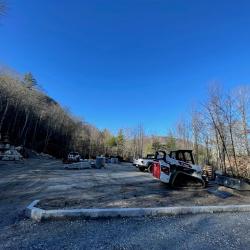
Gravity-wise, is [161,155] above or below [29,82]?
below

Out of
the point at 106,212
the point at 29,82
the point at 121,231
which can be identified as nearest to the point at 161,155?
the point at 106,212

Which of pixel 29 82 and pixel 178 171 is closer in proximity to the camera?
pixel 178 171

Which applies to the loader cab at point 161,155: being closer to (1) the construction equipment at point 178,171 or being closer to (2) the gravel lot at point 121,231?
(1) the construction equipment at point 178,171

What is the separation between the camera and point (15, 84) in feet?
135

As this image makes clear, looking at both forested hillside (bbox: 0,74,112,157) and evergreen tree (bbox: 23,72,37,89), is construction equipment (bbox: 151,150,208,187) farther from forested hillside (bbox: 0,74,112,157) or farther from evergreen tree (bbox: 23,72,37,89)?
evergreen tree (bbox: 23,72,37,89)

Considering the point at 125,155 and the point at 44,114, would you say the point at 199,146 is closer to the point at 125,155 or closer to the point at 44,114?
the point at 44,114

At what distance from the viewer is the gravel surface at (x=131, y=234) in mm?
3797

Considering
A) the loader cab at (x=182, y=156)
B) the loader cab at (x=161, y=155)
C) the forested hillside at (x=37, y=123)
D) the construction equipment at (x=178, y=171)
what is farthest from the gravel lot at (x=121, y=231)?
the forested hillside at (x=37, y=123)

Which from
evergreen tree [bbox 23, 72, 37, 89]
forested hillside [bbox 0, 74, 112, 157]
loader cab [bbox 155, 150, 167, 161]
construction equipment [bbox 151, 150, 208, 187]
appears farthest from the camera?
evergreen tree [bbox 23, 72, 37, 89]

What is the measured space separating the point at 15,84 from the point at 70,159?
21939 millimetres

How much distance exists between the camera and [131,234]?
4.30 meters

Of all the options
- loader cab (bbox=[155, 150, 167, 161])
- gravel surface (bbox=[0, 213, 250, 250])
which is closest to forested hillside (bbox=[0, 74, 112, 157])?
loader cab (bbox=[155, 150, 167, 161])

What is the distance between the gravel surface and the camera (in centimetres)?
380

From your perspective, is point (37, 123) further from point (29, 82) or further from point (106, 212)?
point (106, 212)
